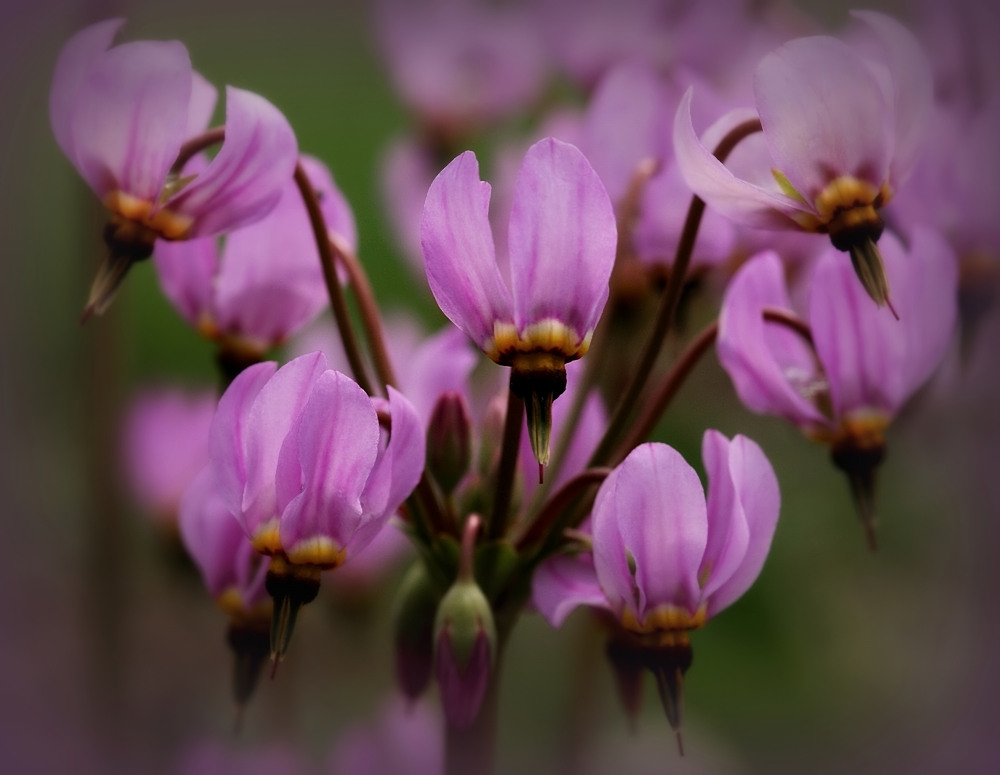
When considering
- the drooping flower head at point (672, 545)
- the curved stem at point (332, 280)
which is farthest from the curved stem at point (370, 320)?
the drooping flower head at point (672, 545)

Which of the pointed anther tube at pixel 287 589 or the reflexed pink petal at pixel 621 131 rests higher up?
the reflexed pink petal at pixel 621 131

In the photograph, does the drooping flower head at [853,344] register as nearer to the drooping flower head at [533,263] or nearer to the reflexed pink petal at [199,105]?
the drooping flower head at [533,263]

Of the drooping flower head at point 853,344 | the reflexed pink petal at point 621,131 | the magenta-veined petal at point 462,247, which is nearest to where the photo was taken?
the magenta-veined petal at point 462,247

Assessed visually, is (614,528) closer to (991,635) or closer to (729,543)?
(729,543)

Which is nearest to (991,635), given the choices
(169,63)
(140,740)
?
(140,740)

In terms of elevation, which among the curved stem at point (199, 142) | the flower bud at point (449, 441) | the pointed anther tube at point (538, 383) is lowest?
the flower bud at point (449, 441)

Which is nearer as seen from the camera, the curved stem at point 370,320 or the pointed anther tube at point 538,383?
the pointed anther tube at point 538,383

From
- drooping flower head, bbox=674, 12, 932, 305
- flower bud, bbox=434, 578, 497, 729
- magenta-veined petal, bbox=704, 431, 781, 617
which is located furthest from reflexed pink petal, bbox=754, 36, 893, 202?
flower bud, bbox=434, 578, 497, 729

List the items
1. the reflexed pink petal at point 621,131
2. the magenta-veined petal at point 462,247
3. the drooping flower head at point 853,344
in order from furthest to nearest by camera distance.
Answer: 1. the reflexed pink petal at point 621,131
2. the drooping flower head at point 853,344
3. the magenta-veined petal at point 462,247
